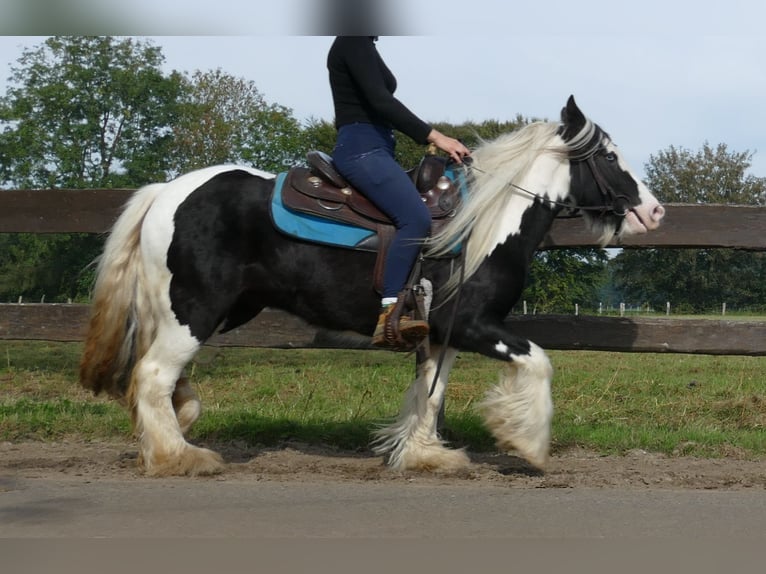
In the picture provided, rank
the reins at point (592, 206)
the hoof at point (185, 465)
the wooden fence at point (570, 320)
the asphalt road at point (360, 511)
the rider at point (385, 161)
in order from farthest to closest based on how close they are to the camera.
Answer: the wooden fence at point (570, 320) < the reins at point (592, 206) < the rider at point (385, 161) < the hoof at point (185, 465) < the asphalt road at point (360, 511)

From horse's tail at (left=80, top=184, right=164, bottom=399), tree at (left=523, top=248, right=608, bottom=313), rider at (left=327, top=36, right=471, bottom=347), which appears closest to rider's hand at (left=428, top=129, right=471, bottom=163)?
rider at (left=327, top=36, right=471, bottom=347)

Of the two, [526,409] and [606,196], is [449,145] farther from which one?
[526,409]

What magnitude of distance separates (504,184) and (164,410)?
253 cm

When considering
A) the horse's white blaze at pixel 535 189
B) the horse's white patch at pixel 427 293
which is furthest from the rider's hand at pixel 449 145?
the horse's white patch at pixel 427 293

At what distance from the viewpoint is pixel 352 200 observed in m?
5.81

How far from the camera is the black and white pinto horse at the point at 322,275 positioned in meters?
5.66

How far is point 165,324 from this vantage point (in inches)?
229

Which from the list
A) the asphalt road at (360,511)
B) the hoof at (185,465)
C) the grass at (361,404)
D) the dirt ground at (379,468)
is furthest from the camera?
the grass at (361,404)

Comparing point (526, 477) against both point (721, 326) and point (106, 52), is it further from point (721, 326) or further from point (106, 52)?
point (106, 52)

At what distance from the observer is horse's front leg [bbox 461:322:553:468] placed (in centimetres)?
541

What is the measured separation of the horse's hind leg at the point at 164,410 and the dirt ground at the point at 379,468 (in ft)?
0.48

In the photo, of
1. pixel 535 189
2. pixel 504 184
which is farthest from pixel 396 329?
pixel 535 189

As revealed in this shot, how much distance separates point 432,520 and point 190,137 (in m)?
31.1

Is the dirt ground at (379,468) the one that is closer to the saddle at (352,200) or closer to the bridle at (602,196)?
Answer: the saddle at (352,200)
